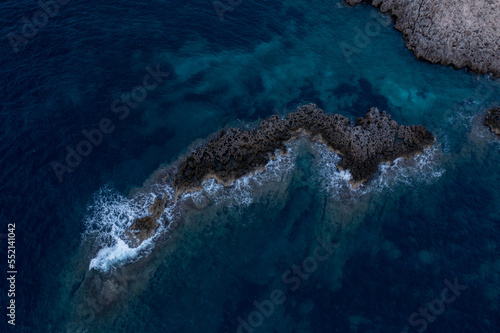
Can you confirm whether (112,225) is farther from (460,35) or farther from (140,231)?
(460,35)

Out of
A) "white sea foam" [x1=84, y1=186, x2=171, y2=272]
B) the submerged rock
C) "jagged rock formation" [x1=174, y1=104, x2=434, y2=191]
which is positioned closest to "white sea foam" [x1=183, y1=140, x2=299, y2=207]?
"jagged rock formation" [x1=174, y1=104, x2=434, y2=191]

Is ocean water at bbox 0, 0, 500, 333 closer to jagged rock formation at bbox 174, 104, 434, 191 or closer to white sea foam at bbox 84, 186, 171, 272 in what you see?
white sea foam at bbox 84, 186, 171, 272

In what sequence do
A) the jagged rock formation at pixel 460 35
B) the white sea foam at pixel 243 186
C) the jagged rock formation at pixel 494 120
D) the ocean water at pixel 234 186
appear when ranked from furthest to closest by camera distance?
1. the jagged rock formation at pixel 460 35
2. the jagged rock formation at pixel 494 120
3. the white sea foam at pixel 243 186
4. the ocean water at pixel 234 186

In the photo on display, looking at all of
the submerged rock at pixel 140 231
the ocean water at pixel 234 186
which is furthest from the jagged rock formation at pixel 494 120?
the submerged rock at pixel 140 231

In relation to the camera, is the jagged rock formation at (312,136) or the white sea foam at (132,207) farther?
the jagged rock formation at (312,136)

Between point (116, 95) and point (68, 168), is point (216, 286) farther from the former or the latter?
point (116, 95)

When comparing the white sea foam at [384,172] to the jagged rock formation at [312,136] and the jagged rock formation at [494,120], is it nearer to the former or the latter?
the jagged rock formation at [312,136]
